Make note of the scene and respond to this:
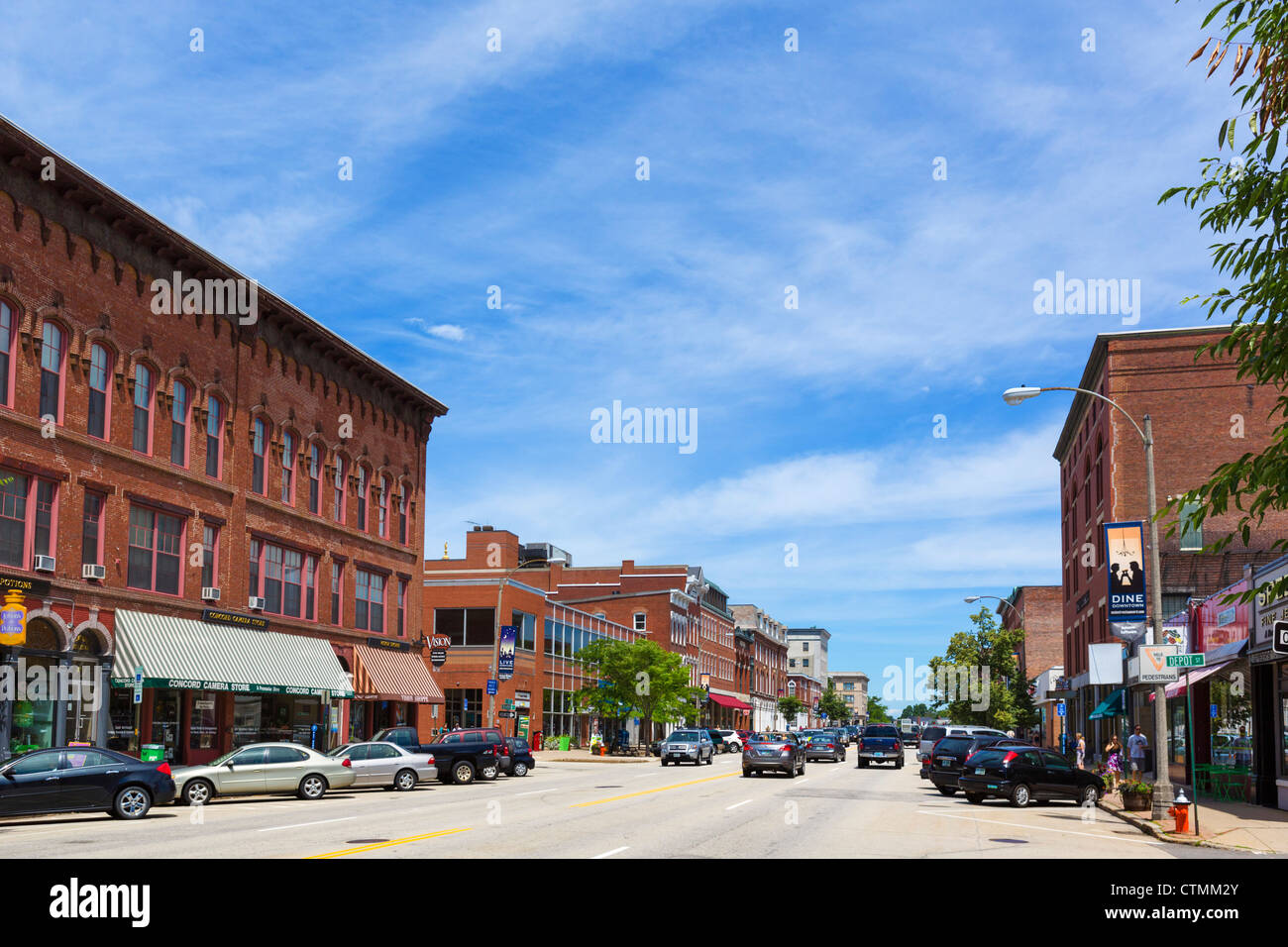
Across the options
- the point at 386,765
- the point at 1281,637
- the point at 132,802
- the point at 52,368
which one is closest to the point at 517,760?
the point at 386,765

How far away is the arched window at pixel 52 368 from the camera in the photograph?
103 ft

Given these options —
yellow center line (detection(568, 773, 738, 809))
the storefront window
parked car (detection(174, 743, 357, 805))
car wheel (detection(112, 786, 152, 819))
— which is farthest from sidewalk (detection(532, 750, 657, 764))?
car wheel (detection(112, 786, 152, 819))

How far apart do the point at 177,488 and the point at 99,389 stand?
166 inches

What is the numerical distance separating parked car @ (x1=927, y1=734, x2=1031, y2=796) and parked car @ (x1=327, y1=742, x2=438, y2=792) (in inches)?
566

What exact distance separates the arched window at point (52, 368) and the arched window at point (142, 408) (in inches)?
110

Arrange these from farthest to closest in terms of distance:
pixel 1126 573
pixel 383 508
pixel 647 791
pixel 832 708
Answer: pixel 832 708 < pixel 383 508 < pixel 647 791 < pixel 1126 573

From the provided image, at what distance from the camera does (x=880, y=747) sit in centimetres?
5425

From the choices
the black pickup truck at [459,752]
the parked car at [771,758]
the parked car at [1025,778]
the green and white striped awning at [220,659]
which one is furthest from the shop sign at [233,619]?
the parked car at [1025,778]

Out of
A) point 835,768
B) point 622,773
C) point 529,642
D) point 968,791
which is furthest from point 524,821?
point 529,642

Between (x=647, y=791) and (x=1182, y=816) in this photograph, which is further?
(x=647, y=791)

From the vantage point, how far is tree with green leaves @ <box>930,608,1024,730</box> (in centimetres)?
7119

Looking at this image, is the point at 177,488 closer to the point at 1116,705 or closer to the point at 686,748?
the point at 686,748

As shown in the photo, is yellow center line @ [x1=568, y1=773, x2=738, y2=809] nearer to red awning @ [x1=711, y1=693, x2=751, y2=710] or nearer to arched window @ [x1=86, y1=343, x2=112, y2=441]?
arched window @ [x1=86, y1=343, x2=112, y2=441]

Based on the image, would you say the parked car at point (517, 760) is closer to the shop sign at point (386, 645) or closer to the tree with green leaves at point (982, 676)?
the shop sign at point (386, 645)
